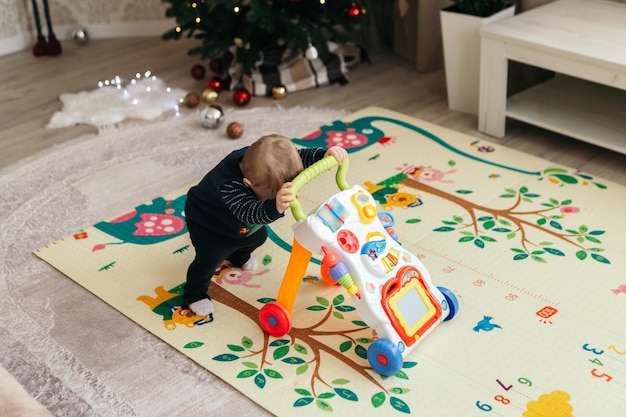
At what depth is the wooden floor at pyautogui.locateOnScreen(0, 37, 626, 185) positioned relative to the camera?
9.78 ft

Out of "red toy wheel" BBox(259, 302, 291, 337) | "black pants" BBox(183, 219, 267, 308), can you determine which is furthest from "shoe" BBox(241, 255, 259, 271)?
"red toy wheel" BBox(259, 302, 291, 337)

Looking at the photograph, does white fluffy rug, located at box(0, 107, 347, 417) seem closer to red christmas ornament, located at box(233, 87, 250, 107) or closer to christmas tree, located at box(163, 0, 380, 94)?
red christmas ornament, located at box(233, 87, 250, 107)

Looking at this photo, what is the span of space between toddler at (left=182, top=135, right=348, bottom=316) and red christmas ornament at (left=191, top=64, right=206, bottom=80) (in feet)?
5.12

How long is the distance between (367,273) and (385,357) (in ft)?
0.66

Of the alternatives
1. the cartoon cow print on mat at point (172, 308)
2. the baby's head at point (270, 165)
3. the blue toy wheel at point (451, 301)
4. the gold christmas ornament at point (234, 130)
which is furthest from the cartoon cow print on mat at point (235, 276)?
the gold christmas ornament at point (234, 130)

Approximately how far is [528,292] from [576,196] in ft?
1.89

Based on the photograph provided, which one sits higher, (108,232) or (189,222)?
(189,222)

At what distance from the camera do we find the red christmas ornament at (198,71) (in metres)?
3.66

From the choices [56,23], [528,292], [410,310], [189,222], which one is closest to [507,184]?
[528,292]

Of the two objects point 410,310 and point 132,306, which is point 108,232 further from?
point 410,310

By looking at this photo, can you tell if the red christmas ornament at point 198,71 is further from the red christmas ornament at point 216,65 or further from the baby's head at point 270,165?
the baby's head at point 270,165

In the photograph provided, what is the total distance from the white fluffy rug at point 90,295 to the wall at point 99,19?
1.21m

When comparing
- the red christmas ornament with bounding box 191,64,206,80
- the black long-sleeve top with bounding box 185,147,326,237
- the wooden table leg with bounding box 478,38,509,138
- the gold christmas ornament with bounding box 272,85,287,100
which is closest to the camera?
the black long-sleeve top with bounding box 185,147,326,237

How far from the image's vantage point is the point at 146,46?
419 cm
